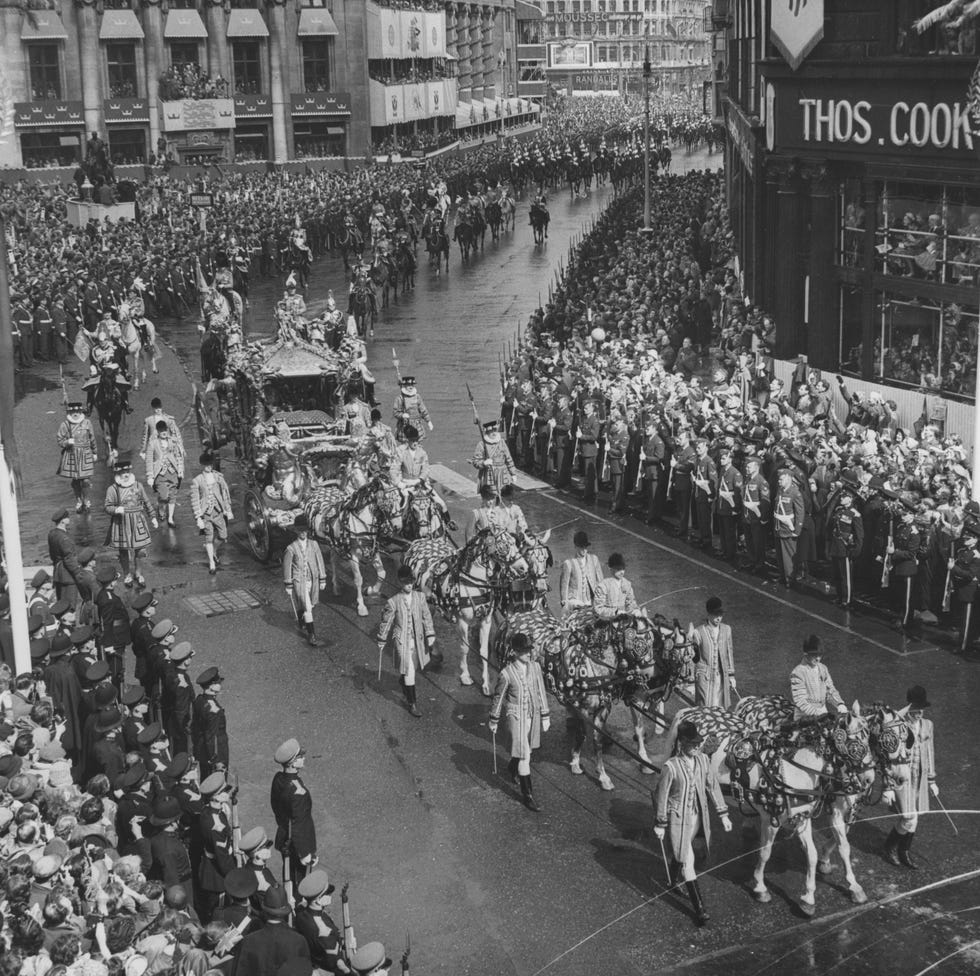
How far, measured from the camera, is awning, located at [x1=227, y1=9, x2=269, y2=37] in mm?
76625

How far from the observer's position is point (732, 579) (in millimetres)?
20375

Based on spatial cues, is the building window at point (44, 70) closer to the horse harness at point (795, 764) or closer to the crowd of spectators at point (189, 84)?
the crowd of spectators at point (189, 84)

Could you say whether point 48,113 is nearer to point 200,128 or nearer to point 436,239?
point 200,128

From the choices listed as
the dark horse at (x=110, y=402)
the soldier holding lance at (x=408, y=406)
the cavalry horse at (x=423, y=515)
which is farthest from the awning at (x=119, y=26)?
the cavalry horse at (x=423, y=515)

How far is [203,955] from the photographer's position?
9773 millimetres

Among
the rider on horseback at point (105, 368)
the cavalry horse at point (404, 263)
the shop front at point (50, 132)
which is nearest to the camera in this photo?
the rider on horseback at point (105, 368)

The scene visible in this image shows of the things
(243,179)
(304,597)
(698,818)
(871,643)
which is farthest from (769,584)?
(243,179)

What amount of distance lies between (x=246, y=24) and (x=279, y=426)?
5964cm

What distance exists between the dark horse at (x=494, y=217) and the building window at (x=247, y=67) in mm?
23958

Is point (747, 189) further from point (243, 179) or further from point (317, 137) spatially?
point (317, 137)

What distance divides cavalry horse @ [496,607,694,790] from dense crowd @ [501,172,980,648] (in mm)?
4568

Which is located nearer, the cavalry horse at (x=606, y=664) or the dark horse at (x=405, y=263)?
the cavalry horse at (x=606, y=664)

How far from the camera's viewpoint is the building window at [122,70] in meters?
74.9

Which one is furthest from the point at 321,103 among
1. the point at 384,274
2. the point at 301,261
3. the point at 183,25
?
the point at 384,274
